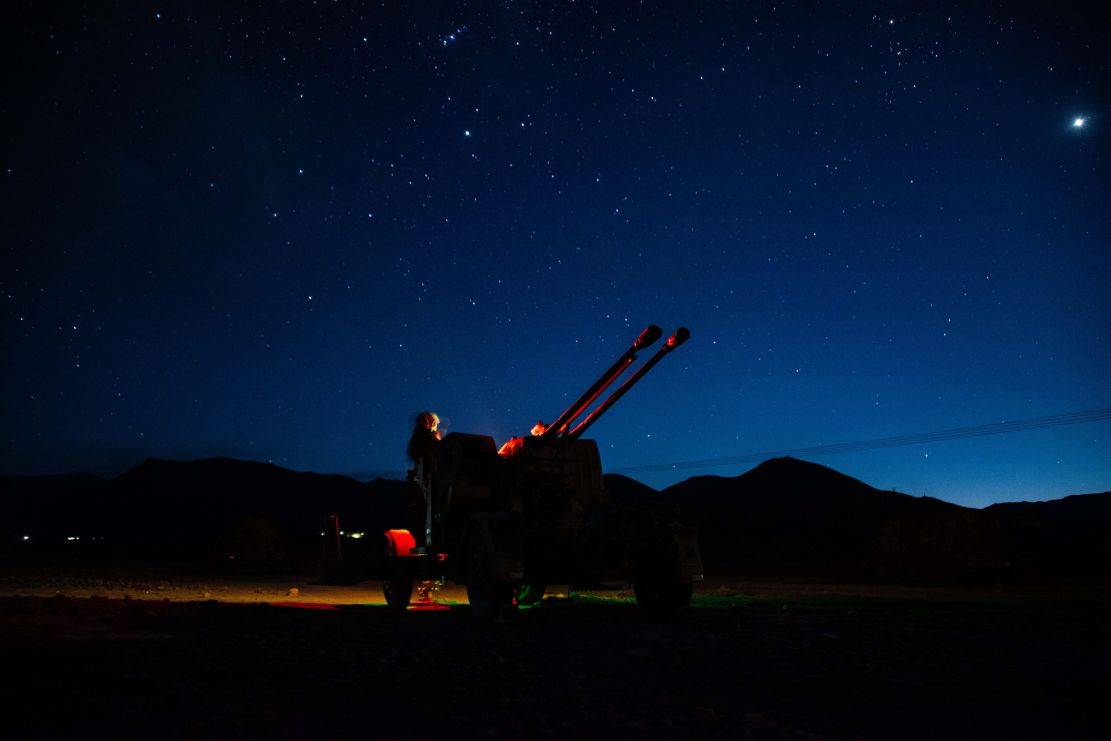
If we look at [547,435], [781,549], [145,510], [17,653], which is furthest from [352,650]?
[145,510]

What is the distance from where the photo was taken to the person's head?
12.5 meters

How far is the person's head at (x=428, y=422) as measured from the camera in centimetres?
1245

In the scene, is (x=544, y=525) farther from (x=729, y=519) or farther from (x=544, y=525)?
(x=729, y=519)

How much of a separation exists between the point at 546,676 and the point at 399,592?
6.89 metres

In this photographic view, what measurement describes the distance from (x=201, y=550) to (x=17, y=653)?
3435 centimetres

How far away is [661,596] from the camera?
10.0 meters

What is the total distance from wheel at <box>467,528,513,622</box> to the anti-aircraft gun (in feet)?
0.04

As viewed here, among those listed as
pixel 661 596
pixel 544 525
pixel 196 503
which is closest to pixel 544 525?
pixel 544 525

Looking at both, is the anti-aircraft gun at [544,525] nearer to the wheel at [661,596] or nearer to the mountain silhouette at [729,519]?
the wheel at [661,596]

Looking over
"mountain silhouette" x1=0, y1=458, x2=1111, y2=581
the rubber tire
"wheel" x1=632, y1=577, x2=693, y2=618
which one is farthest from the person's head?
"wheel" x1=632, y1=577, x2=693, y2=618

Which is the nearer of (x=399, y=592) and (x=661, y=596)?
(x=661, y=596)

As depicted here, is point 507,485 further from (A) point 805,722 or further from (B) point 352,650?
(A) point 805,722

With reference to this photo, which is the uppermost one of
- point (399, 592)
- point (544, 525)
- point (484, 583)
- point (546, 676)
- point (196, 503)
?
point (196, 503)

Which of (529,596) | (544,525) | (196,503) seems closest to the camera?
(544,525)
